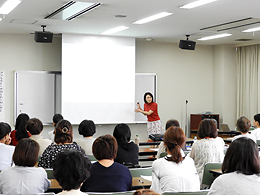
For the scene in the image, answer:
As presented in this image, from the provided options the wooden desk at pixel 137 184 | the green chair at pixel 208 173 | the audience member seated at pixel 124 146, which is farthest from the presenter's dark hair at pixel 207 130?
the wooden desk at pixel 137 184

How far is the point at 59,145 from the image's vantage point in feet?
13.8

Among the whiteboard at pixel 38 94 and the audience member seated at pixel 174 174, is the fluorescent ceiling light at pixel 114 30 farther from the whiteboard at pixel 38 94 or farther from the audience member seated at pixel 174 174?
the audience member seated at pixel 174 174

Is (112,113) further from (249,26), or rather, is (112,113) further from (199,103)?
(249,26)

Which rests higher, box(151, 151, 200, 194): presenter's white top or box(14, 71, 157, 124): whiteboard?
box(14, 71, 157, 124): whiteboard

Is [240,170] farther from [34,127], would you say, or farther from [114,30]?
[114,30]

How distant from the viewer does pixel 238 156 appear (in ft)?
7.68

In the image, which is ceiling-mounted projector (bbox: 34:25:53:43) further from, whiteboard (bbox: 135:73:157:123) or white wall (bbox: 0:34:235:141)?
whiteboard (bbox: 135:73:157:123)

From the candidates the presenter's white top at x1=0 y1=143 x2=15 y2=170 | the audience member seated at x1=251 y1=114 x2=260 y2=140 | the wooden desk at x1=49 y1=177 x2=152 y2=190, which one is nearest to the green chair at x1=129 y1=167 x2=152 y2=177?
the wooden desk at x1=49 y1=177 x2=152 y2=190

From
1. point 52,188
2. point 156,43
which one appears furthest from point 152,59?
point 52,188

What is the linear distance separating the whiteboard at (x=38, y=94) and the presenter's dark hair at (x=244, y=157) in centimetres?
752

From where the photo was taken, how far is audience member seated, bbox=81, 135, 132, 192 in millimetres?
3092

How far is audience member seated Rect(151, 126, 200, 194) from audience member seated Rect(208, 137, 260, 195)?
0.81 meters

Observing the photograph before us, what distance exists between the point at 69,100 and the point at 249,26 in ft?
14.5

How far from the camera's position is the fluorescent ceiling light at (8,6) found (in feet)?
19.3
